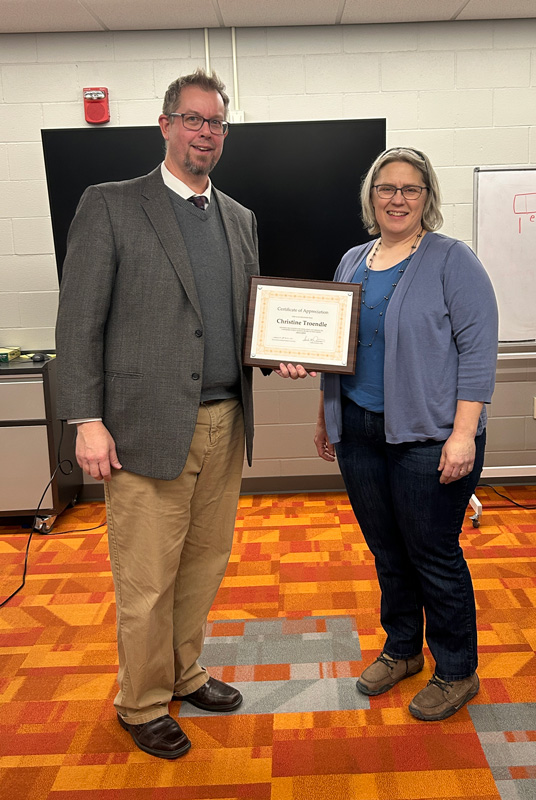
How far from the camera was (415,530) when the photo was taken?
68.8 inches

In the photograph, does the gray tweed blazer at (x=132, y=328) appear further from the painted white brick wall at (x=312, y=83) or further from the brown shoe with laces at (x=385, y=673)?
the painted white brick wall at (x=312, y=83)

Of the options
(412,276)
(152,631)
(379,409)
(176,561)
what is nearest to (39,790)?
(152,631)

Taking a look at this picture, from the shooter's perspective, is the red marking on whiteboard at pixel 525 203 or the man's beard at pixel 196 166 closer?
the man's beard at pixel 196 166

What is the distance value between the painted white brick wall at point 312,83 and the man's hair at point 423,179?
1868 millimetres

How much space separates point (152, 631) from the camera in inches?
67.3

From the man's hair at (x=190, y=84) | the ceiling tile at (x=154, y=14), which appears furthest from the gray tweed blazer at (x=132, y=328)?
the ceiling tile at (x=154, y=14)

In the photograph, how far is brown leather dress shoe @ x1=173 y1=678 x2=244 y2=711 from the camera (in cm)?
190

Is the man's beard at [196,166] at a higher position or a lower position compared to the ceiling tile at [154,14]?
lower

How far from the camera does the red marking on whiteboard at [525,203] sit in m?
3.13

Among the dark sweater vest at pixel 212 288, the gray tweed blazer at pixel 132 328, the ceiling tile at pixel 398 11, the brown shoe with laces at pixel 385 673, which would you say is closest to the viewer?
the gray tweed blazer at pixel 132 328

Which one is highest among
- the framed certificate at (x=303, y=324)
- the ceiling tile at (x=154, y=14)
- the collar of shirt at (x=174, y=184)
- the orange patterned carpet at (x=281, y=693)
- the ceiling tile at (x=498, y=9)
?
the ceiling tile at (x=154, y=14)

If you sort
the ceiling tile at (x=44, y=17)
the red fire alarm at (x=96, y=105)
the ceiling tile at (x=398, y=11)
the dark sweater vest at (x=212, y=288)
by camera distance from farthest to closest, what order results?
the red fire alarm at (x=96, y=105), the ceiling tile at (x=398, y=11), the ceiling tile at (x=44, y=17), the dark sweater vest at (x=212, y=288)

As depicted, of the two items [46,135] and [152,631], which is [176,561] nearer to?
[152,631]

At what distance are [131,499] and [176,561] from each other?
22 cm
